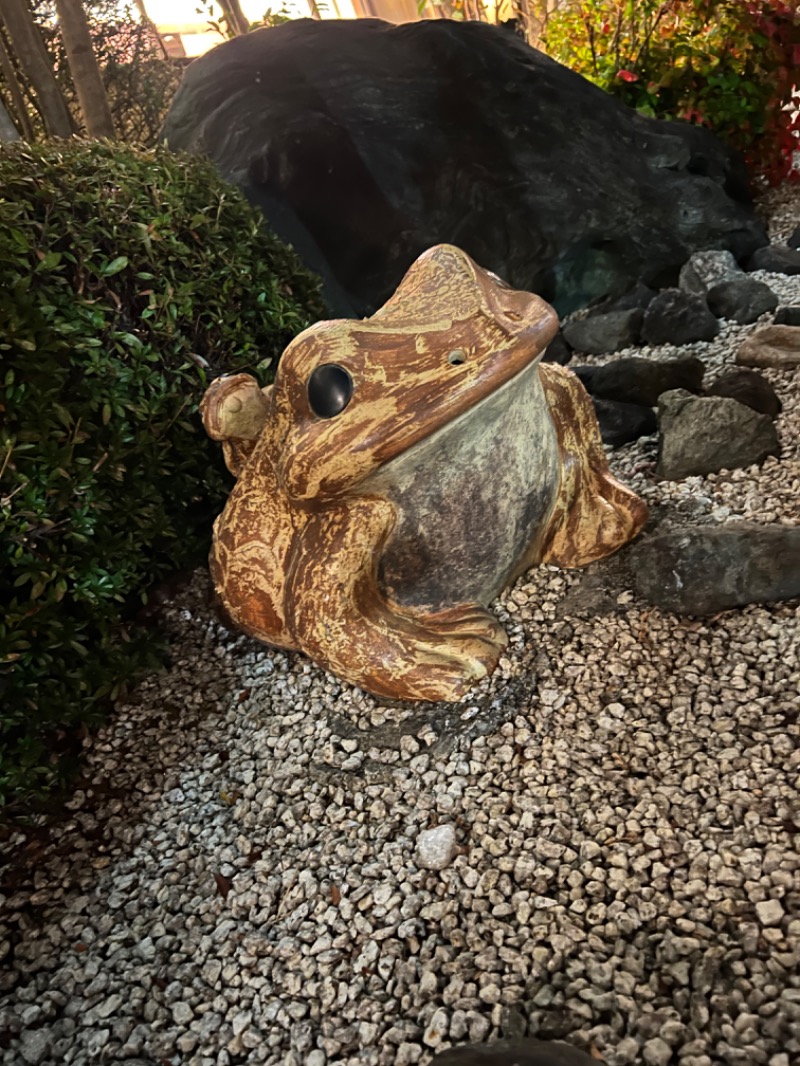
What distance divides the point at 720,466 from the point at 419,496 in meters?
1.27

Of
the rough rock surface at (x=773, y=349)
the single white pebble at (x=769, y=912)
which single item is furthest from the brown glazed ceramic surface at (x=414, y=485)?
the rough rock surface at (x=773, y=349)

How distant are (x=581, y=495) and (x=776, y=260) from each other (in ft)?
9.43

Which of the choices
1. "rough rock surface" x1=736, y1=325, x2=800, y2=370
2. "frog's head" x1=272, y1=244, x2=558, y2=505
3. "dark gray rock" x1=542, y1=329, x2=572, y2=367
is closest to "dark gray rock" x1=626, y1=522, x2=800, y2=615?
"frog's head" x1=272, y1=244, x2=558, y2=505

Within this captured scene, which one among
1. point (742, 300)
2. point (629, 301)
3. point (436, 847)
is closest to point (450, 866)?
point (436, 847)

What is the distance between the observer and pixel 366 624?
1780 millimetres

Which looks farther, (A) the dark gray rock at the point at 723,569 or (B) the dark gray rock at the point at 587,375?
(B) the dark gray rock at the point at 587,375

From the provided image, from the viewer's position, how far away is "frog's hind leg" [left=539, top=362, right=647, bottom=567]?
6.91ft

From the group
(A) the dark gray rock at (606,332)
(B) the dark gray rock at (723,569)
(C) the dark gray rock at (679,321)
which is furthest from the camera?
(A) the dark gray rock at (606,332)

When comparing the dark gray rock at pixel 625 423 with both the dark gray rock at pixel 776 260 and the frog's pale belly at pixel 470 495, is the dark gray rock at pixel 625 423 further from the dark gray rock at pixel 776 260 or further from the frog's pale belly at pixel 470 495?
the dark gray rock at pixel 776 260

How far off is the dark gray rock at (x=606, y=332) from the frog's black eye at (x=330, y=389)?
2633 mm

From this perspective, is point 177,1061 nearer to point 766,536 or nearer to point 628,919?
point 628,919

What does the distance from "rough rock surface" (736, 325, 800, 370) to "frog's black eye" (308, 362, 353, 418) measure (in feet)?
7.15

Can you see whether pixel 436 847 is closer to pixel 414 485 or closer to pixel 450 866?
pixel 450 866

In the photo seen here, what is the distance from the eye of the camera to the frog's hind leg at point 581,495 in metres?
2.11
